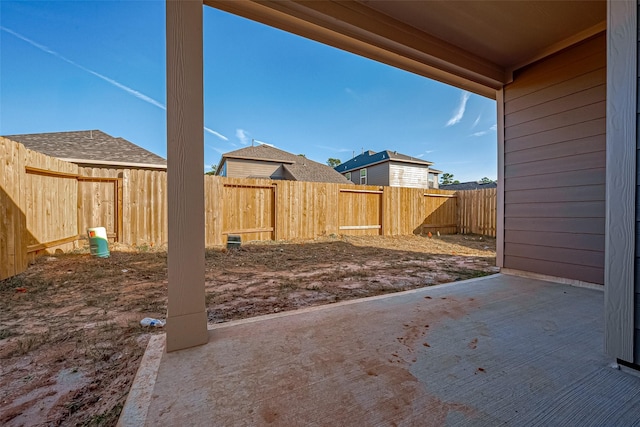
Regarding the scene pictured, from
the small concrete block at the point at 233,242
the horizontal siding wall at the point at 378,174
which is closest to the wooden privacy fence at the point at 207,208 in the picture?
the small concrete block at the point at 233,242

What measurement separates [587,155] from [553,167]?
0.30 meters

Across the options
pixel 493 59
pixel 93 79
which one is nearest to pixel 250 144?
pixel 93 79

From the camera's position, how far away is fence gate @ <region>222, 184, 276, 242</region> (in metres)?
6.16

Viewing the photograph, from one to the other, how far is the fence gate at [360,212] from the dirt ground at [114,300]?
2.13m

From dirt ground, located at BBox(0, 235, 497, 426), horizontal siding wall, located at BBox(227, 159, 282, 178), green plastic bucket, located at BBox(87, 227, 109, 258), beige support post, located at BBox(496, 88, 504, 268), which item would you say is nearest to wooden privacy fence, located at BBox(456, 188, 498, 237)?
dirt ground, located at BBox(0, 235, 497, 426)

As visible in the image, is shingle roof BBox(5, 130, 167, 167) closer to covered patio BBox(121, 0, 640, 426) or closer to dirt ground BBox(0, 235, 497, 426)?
dirt ground BBox(0, 235, 497, 426)

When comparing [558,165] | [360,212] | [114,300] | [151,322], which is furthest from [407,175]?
[151,322]

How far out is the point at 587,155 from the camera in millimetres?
2617

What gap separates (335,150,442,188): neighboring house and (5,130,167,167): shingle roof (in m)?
11.9

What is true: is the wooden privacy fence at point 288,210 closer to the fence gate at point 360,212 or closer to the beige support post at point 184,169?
the fence gate at point 360,212

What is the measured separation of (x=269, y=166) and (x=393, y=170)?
7611 mm

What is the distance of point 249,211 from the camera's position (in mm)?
6426

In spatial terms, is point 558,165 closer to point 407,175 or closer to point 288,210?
point 288,210

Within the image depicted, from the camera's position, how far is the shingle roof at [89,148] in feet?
25.6
